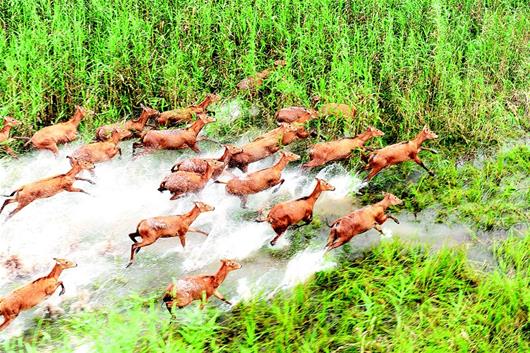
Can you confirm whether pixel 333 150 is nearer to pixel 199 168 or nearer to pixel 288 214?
pixel 288 214

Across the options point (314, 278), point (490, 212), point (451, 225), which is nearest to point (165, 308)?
point (314, 278)

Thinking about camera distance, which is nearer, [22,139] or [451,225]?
[451,225]

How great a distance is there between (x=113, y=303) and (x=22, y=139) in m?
2.43

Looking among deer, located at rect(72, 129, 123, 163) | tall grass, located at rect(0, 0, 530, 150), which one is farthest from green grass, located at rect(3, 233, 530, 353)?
tall grass, located at rect(0, 0, 530, 150)

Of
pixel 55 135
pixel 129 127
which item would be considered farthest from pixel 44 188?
pixel 129 127

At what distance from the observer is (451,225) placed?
483 centimetres

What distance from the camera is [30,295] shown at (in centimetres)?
382

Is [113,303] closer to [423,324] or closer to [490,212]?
[423,324]

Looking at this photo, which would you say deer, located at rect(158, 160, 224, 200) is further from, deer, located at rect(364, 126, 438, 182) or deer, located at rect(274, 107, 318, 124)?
deer, located at rect(364, 126, 438, 182)

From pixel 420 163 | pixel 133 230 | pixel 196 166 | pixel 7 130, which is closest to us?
pixel 133 230

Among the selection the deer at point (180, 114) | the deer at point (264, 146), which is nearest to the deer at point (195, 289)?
the deer at point (264, 146)

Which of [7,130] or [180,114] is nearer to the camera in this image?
[7,130]

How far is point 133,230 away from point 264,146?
1.36 meters

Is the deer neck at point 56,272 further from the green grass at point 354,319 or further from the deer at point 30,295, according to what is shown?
the green grass at point 354,319
